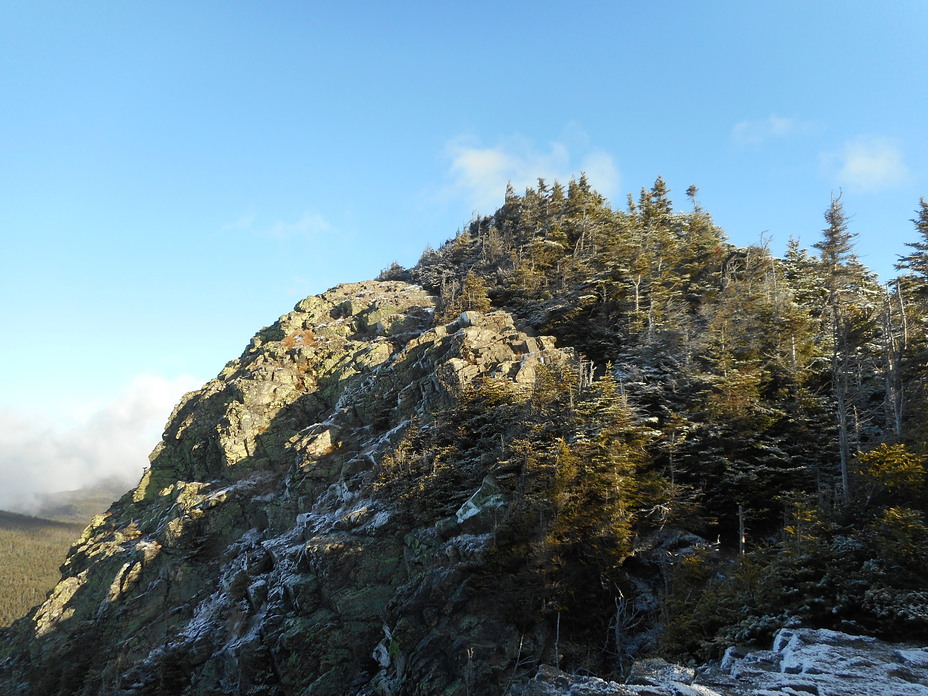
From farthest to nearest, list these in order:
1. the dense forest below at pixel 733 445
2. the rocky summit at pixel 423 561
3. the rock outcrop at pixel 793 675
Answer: the rocky summit at pixel 423 561 < the dense forest below at pixel 733 445 < the rock outcrop at pixel 793 675

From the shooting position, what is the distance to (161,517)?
4122 centimetres

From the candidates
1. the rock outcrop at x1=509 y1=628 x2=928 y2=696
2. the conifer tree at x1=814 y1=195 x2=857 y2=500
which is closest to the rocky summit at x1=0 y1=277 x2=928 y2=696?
the rock outcrop at x1=509 y1=628 x2=928 y2=696

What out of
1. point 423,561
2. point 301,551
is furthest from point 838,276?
point 301,551

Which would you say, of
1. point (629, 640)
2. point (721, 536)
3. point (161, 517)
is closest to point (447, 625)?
point (629, 640)

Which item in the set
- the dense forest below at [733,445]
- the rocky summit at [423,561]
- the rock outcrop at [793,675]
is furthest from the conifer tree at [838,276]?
the rock outcrop at [793,675]

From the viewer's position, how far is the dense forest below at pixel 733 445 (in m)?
12.7

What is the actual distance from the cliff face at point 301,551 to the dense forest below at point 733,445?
3.42m

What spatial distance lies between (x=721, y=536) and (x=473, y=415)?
14.4 meters

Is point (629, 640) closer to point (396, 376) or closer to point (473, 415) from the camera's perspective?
point (473, 415)

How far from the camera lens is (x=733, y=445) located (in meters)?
23.2

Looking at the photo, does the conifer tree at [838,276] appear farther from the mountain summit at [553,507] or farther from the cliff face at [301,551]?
the cliff face at [301,551]

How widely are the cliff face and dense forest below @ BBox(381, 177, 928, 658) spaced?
342 cm

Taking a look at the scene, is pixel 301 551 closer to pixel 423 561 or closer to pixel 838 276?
pixel 423 561

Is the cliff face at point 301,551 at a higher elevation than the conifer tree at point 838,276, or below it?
below
